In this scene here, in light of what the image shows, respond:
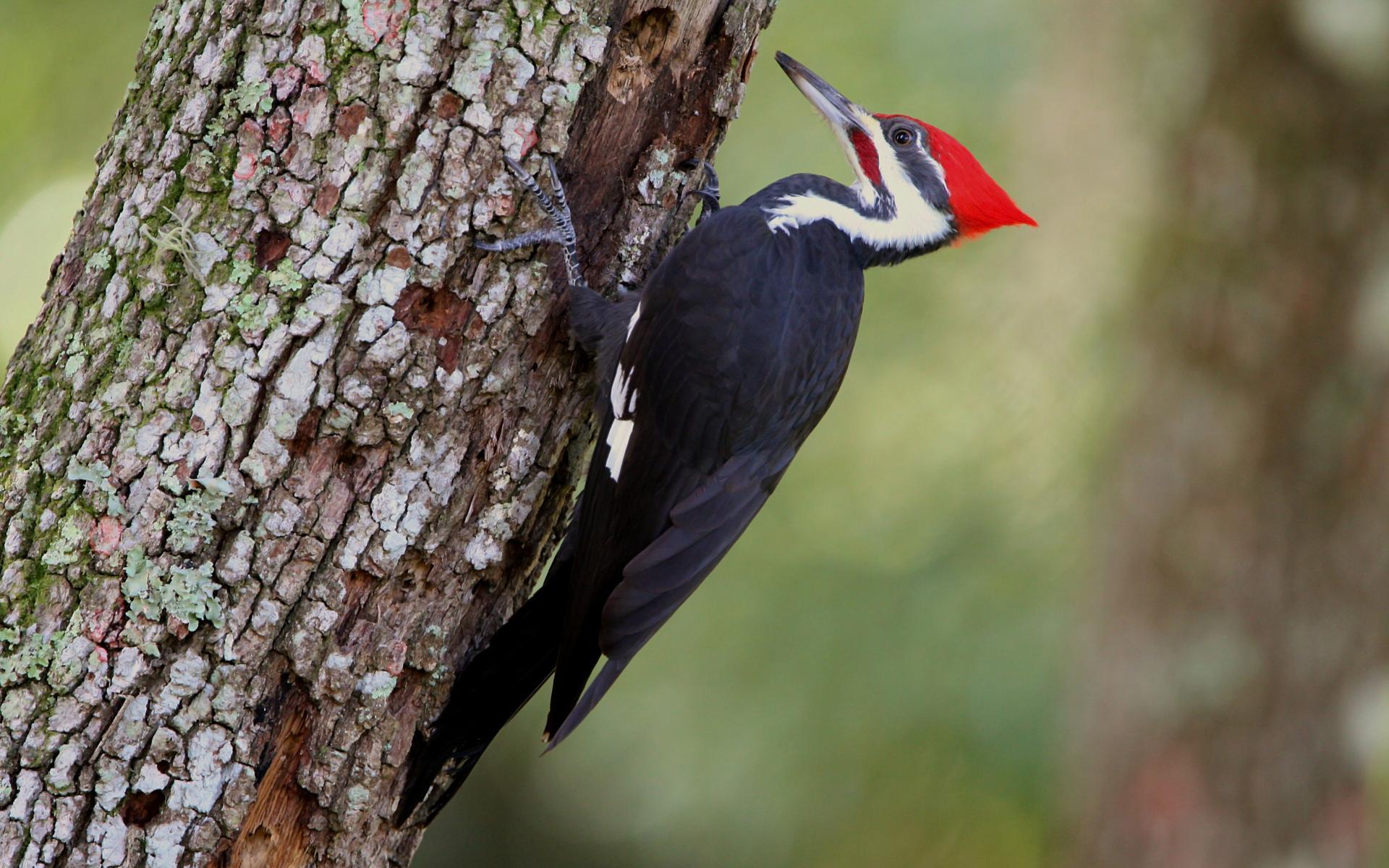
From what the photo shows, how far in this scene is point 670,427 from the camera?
2025 mm

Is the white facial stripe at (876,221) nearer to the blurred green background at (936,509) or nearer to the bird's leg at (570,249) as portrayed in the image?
the bird's leg at (570,249)

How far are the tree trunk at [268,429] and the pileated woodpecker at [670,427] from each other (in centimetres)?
11

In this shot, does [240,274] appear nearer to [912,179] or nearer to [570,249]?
[570,249]

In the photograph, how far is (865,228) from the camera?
7.81 ft

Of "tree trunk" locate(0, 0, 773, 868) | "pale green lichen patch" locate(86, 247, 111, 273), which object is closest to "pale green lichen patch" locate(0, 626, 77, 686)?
"tree trunk" locate(0, 0, 773, 868)

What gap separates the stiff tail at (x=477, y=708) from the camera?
1729mm

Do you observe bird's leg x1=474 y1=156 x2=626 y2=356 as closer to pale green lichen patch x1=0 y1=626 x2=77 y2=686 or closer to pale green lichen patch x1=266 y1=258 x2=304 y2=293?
pale green lichen patch x1=266 y1=258 x2=304 y2=293

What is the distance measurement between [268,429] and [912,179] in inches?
59.0

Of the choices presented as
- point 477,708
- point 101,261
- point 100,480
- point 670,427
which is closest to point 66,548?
point 100,480

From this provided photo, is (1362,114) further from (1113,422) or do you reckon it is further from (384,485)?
(384,485)

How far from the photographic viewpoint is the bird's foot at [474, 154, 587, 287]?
169cm

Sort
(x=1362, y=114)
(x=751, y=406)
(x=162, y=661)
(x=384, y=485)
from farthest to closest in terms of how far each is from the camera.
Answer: (x=1362, y=114), (x=751, y=406), (x=384, y=485), (x=162, y=661)

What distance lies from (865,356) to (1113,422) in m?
0.73

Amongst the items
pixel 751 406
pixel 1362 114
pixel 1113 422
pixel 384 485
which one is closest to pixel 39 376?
pixel 384 485
